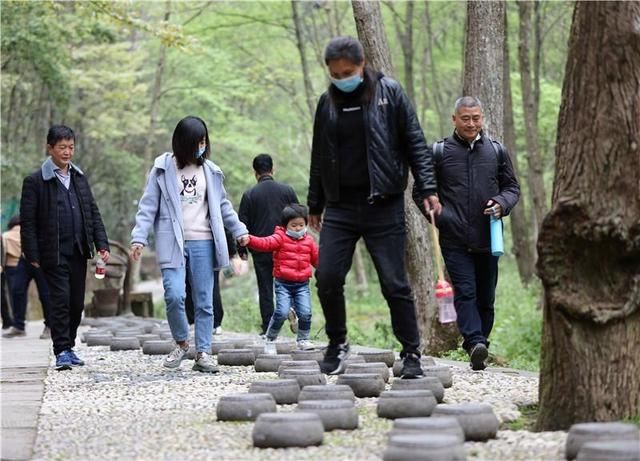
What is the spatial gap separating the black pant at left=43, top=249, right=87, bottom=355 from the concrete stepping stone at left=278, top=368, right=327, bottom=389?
10.0 ft

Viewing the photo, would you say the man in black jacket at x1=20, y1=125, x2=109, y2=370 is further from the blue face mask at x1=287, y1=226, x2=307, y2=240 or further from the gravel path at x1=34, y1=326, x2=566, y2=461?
the blue face mask at x1=287, y1=226, x2=307, y2=240

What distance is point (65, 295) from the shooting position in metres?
10.3

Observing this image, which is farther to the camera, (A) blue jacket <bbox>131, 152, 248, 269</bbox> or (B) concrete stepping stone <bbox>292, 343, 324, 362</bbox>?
(B) concrete stepping stone <bbox>292, 343, 324, 362</bbox>

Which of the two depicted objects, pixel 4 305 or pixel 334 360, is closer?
pixel 334 360

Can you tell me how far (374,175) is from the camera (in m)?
7.41

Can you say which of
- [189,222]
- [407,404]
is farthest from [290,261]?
[407,404]

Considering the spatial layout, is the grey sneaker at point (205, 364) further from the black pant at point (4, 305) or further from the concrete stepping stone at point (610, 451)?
the black pant at point (4, 305)

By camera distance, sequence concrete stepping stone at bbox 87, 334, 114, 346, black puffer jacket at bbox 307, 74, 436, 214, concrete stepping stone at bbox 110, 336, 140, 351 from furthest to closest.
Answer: concrete stepping stone at bbox 87, 334, 114, 346 → concrete stepping stone at bbox 110, 336, 140, 351 → black puffer jacket at bbox 307, 74, 436, 214

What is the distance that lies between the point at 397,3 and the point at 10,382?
21.3 meters

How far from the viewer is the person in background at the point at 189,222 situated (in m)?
9.37

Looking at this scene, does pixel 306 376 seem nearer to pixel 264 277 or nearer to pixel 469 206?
pixel 469 206

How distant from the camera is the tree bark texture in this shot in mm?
11656

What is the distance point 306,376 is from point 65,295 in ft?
11.0

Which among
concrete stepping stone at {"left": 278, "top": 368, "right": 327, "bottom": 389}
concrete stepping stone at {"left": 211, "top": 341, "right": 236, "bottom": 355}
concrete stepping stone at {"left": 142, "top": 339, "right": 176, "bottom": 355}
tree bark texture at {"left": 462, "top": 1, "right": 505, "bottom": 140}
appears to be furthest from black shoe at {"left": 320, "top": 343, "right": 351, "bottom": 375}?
tree bark texture at {"left": 462, "top": 1, "right": 505, "bottom": 140}
